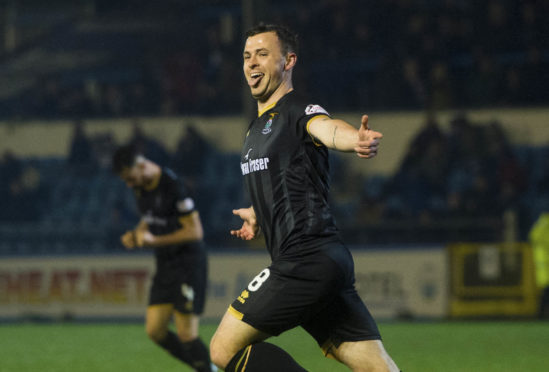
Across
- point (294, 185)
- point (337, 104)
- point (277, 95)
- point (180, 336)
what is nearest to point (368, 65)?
point (337, 104)

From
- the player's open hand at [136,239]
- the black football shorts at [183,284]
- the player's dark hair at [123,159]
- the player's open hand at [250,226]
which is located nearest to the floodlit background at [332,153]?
the black football shorts at [183,284]

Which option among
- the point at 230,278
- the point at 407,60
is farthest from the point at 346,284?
the point at 407,60

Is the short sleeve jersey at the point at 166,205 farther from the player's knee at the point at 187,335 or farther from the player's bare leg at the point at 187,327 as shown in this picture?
the player's knee at the point at 187,335

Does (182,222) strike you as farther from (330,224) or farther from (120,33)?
(120,33)

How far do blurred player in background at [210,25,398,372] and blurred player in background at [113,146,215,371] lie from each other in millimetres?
3200

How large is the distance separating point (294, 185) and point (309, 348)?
7164mm

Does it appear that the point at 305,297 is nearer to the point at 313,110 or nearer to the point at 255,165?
Result: the point at 255,165

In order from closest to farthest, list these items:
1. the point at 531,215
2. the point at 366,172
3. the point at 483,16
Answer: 1. the point at 531,215
2. the point at 366,172
3. the point at 483,16

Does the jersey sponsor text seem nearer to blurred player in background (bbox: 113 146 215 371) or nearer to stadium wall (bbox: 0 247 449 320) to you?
blurred player in background (bbox: 113 146 215 371)

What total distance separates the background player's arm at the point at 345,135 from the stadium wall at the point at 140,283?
Answer: 11196mm

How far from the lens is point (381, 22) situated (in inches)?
846

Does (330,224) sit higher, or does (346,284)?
(330,224)

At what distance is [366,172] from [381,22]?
13.7 ft

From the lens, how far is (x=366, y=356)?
14.7ft
